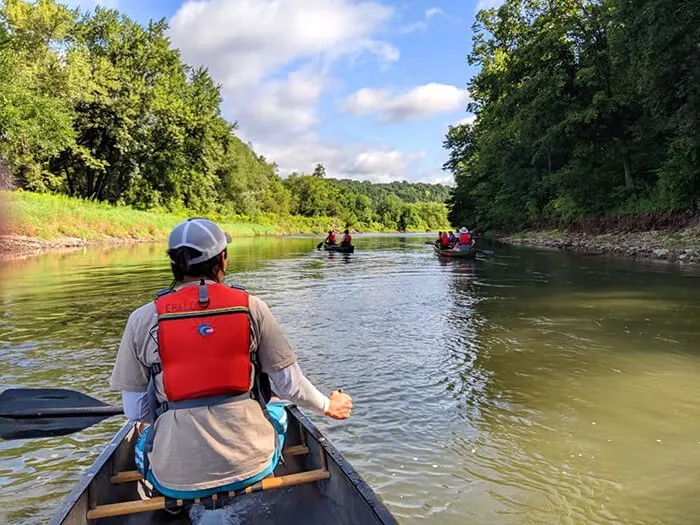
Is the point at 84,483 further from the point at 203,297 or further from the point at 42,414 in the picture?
the point at 42,414

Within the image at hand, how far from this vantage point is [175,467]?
7.94 feet

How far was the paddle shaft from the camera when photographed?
4488mm

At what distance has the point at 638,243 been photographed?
24.1 m

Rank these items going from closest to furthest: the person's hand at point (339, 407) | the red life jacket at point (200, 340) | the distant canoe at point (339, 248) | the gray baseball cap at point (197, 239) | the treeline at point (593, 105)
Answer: the red life jacket at point (200, 340) < the gray baseball cap at point (197, 239) < the person's hand at point (339, 407) < the treeline at point (593, 105) < the distant canoe at point (339, 248)

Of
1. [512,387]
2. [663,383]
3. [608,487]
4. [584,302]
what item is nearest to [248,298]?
[608,487]

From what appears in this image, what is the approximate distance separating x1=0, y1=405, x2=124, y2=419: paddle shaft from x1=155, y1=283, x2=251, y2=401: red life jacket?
8.19ft

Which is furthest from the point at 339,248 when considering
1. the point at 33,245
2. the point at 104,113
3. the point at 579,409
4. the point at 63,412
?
the point at 63,412

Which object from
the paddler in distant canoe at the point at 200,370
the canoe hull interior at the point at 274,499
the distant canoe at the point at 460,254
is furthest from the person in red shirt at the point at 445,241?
the paddler in distant canoe at the point at 200,370

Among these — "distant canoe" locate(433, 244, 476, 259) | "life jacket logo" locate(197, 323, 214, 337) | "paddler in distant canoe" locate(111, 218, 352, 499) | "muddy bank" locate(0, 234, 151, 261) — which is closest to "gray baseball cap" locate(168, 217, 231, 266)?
"paddler in distant canoe" locate(111, 218, 352, 499)

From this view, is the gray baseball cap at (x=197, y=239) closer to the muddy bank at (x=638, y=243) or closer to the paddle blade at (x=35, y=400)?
the paddle blade at (x=35, y=400)

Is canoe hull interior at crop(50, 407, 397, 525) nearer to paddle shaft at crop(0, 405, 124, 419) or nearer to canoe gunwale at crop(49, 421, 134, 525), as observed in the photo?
canoe gunwale at crop(49, 421, 134, 525)

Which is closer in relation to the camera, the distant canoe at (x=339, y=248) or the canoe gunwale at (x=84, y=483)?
the canoe gunwale at (x=84, y=483)

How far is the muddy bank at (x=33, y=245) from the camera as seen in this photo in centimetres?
2489

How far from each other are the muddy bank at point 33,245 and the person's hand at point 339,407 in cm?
2447
